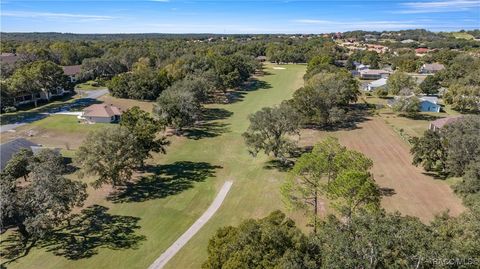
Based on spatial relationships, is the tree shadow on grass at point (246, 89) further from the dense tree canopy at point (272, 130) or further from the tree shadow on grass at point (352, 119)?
the dense tree canopy at point (272, 130)

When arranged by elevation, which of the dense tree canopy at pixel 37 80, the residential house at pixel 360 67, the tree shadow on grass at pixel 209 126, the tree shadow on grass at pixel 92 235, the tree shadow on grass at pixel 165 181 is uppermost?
the dense tree canopy at pixel 37 80

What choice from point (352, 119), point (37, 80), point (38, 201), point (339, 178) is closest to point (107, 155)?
point (38, 201)

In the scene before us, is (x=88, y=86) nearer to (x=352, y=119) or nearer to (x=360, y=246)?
(x=352, y=119)

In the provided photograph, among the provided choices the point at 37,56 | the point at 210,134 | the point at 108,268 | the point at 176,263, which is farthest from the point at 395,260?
the point at 37,56

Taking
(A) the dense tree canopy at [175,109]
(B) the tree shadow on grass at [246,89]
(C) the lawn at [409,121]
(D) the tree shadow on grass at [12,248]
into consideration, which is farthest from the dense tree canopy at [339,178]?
(B) the tree shadow on grass at [246,89]

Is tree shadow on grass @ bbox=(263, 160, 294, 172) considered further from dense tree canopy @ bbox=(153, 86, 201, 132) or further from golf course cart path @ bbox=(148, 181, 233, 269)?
dense tree canopy @ bbox=(153, 86, 201, 132)

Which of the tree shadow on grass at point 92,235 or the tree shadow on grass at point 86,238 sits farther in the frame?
the tree shadow on grass at point 92,235

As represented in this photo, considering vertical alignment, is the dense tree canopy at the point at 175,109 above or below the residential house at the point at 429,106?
above

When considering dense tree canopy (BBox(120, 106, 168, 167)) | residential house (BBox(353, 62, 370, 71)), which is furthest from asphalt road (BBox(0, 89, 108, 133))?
residential house (BBox(353, 62, 370, 71))
